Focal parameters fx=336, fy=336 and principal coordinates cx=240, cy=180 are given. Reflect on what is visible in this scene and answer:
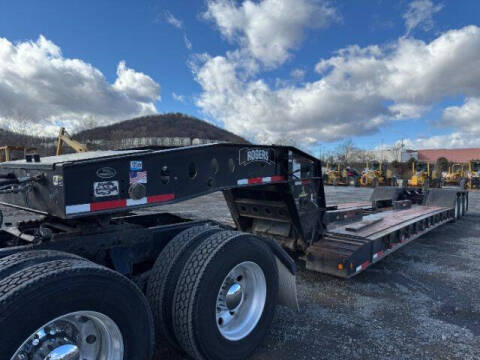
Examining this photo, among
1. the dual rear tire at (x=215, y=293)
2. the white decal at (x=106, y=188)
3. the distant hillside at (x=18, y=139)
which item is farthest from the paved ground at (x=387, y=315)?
the distant hillside at (x=18, y=139)

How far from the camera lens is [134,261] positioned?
3037mm

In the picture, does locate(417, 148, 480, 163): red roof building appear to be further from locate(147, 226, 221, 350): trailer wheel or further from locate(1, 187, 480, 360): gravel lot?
locate(147, 226, 221, 350): trailer wheel

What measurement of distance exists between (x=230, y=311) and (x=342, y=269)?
207 centimetres

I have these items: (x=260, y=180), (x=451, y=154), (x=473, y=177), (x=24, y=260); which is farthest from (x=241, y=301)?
(x=451, y=154)

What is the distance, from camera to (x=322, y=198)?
496 cm

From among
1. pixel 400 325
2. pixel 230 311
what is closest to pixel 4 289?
pixel 230 311

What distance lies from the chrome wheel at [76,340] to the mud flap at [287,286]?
6.10 ft

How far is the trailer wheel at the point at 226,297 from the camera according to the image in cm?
254

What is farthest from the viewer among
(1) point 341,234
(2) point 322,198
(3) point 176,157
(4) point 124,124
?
(4) point 124,124

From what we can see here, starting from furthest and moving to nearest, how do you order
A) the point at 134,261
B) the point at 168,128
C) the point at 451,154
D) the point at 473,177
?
the point at 168,128 → the point at 451,154 → the point at 473,177 → the point at 134,261

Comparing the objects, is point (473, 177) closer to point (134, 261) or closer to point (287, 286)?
point (287, 286)

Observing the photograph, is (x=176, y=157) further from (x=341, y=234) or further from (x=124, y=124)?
(x=124, y=124)

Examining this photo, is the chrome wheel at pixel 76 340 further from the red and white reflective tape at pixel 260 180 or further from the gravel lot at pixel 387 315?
the red and white reflective tape at pixel 260 180

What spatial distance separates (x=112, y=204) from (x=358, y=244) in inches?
142
